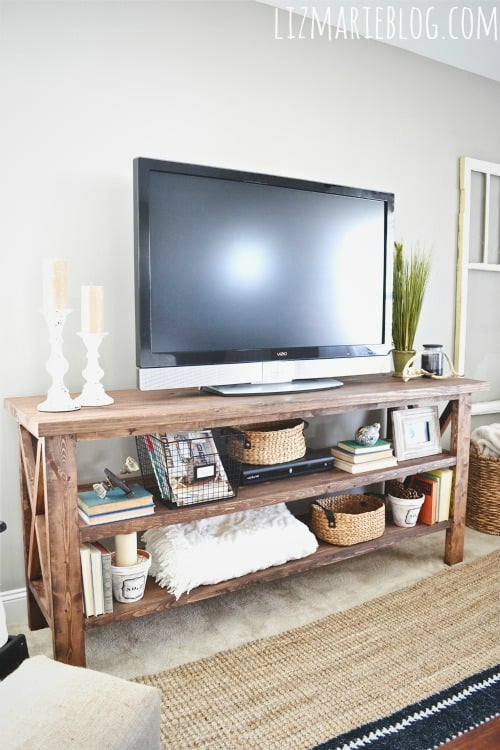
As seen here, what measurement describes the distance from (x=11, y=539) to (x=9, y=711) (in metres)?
1.13

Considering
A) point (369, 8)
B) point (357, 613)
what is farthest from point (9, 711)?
point (369, 8)

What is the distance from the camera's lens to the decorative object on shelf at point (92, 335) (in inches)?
66.4

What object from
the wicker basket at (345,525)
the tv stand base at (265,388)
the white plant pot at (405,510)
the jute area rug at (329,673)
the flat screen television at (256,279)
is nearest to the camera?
the jute area rug at (329,673)

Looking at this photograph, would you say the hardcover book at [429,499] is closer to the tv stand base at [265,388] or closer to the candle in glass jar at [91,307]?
the tv stand base at [265,388]

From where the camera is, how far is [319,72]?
251 centimetres

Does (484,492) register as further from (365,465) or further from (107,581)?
(107,581)

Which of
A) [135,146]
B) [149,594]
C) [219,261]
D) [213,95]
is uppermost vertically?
[213,95]

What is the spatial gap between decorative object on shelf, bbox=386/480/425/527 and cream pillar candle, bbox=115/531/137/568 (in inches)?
43.9

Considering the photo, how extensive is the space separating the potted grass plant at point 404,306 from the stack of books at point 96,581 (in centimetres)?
147

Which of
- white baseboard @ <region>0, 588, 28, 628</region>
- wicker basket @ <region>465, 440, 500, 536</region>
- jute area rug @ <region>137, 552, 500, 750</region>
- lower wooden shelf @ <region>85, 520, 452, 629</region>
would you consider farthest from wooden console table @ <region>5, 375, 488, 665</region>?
wicker basket @ <region>465, 440, 500, 536</region>

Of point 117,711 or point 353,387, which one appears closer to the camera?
point 117,711

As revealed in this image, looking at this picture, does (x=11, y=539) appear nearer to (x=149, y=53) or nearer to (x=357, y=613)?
(x=357, y=613)

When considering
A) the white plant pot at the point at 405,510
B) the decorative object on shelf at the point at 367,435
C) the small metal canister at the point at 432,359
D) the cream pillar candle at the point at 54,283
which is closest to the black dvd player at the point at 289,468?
the decorative object on shelf at the point at 367,435

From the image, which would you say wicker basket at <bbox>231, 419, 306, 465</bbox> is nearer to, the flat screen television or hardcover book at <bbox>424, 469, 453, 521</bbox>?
the flat screen television
